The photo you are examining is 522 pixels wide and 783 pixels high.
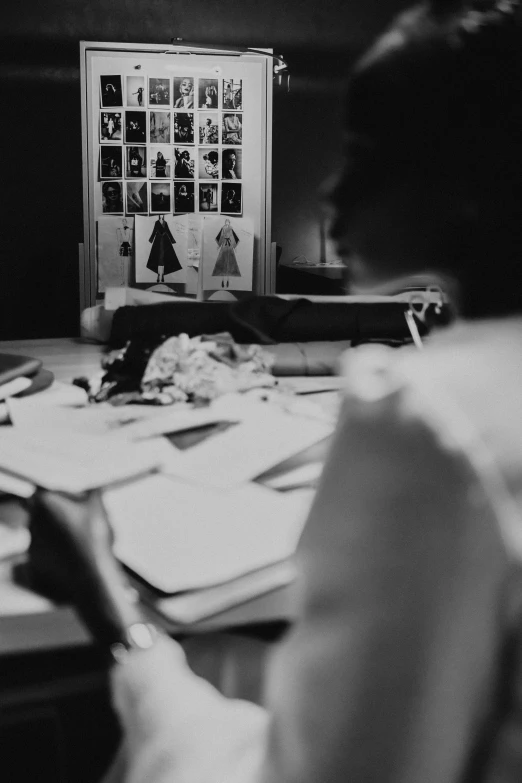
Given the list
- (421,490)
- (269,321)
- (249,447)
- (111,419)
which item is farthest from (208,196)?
(421,490)

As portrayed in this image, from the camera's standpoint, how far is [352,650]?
1.03ft

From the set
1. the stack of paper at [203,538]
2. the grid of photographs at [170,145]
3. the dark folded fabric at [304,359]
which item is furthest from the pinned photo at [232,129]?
the stack of paper at [203,538]

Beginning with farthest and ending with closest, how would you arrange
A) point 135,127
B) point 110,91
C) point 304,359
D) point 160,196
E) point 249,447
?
point 160,196
point 135,127
point 110,91
point 304,359
point 249,447

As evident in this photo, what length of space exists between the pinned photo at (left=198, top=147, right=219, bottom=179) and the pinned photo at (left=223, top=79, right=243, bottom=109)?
29 centimetres

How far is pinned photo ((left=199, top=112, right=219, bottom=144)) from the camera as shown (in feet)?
15.6

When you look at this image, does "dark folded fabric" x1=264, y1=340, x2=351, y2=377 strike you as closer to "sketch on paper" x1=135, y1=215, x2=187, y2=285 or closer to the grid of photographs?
"sketch on paper" x1=135, y1=215, x2=187, y2=285

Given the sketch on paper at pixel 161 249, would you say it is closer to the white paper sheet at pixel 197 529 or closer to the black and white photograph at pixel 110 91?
the black and white photograph at pixel 110 91

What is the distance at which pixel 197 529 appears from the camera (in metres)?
0.80

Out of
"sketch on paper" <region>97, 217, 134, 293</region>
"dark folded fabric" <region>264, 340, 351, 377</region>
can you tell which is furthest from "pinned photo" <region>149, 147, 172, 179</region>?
"dark folded fabric" <region>264, 340, 351, 377</region>

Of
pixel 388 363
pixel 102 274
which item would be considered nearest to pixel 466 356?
pixel 388 363

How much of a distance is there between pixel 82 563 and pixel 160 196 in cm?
442

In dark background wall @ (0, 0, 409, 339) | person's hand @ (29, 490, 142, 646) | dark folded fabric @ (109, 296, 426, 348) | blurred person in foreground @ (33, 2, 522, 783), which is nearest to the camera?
blurred person in foreground @ (33, 2, 522, 783)

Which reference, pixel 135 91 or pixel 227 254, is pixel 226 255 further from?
pixel 135 91

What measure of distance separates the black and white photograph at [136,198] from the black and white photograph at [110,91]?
47 cm
